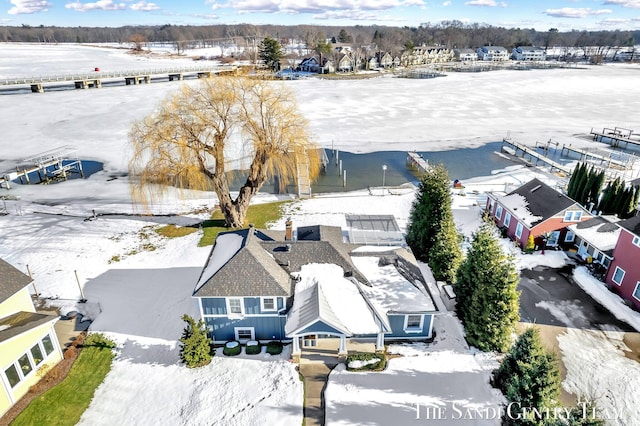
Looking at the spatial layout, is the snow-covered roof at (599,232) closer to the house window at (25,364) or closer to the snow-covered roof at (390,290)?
the snow-covered roof at (390,290)

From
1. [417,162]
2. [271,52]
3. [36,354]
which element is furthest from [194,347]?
[271,52]

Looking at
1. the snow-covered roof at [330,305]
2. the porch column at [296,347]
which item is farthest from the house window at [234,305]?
the porch column at [296,347]

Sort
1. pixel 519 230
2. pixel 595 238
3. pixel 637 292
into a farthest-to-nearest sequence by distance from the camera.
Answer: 1. pixel 519 230
2. pixel 595 238
3. pixel 637 292


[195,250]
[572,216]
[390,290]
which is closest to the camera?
[390,290]

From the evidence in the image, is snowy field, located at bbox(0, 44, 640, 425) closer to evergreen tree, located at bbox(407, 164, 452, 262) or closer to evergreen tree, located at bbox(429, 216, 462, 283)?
evergreen tree, located at bbox(429, 216, 462, 283)

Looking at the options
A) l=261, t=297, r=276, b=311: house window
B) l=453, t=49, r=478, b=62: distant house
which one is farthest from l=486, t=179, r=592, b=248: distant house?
l=453, t=49, r=478, b=62: distant house

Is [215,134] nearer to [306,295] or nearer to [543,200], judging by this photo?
[306,295]
